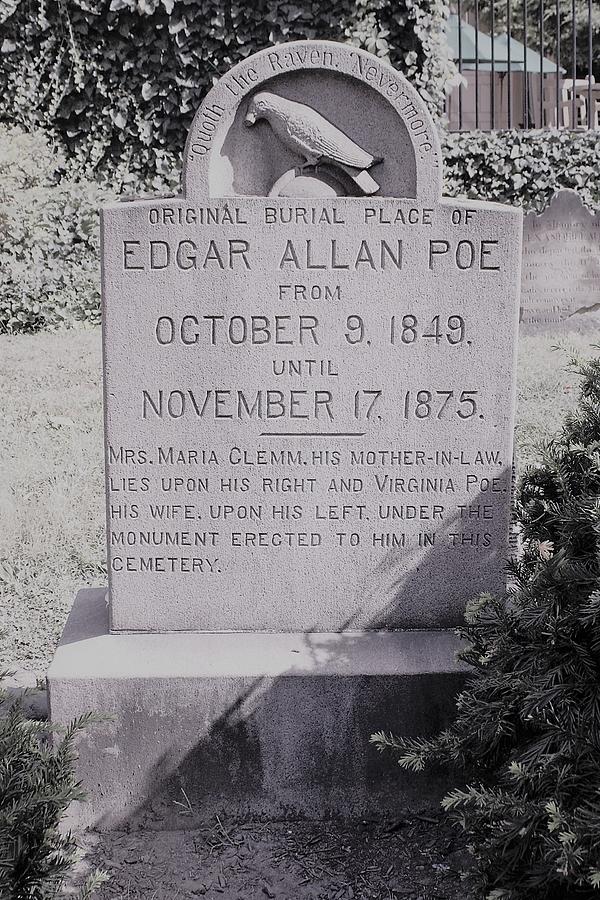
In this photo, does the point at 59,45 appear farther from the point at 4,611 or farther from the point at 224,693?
the point at 224,693

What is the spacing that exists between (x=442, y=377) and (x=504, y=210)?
0.60 metres

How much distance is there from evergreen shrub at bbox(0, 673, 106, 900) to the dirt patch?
72 centimetres

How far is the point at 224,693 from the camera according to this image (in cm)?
321

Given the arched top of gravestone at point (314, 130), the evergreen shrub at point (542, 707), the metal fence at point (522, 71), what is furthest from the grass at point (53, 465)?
the metal fence at point (522, 71)

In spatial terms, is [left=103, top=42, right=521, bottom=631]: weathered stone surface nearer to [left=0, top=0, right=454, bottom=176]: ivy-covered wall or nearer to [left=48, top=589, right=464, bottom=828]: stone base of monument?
[left=48, top=589, right=464, bottom=828]: stone base of monument

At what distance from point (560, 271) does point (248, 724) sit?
27.2ft

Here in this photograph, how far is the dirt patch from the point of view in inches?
115

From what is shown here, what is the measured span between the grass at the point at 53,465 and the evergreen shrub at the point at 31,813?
77.0 inches

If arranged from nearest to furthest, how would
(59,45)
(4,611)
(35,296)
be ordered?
1. (4,611)
2. (35,296)
3. (59,45)

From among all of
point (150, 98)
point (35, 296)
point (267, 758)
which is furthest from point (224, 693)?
point (150, 98)

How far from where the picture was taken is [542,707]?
8.43ft

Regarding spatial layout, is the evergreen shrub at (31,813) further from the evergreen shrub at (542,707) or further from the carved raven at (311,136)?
the carved raven at (311,136)

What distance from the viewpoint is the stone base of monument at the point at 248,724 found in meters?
3.20

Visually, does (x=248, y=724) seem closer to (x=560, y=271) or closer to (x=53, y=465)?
(x=53, y=465)
